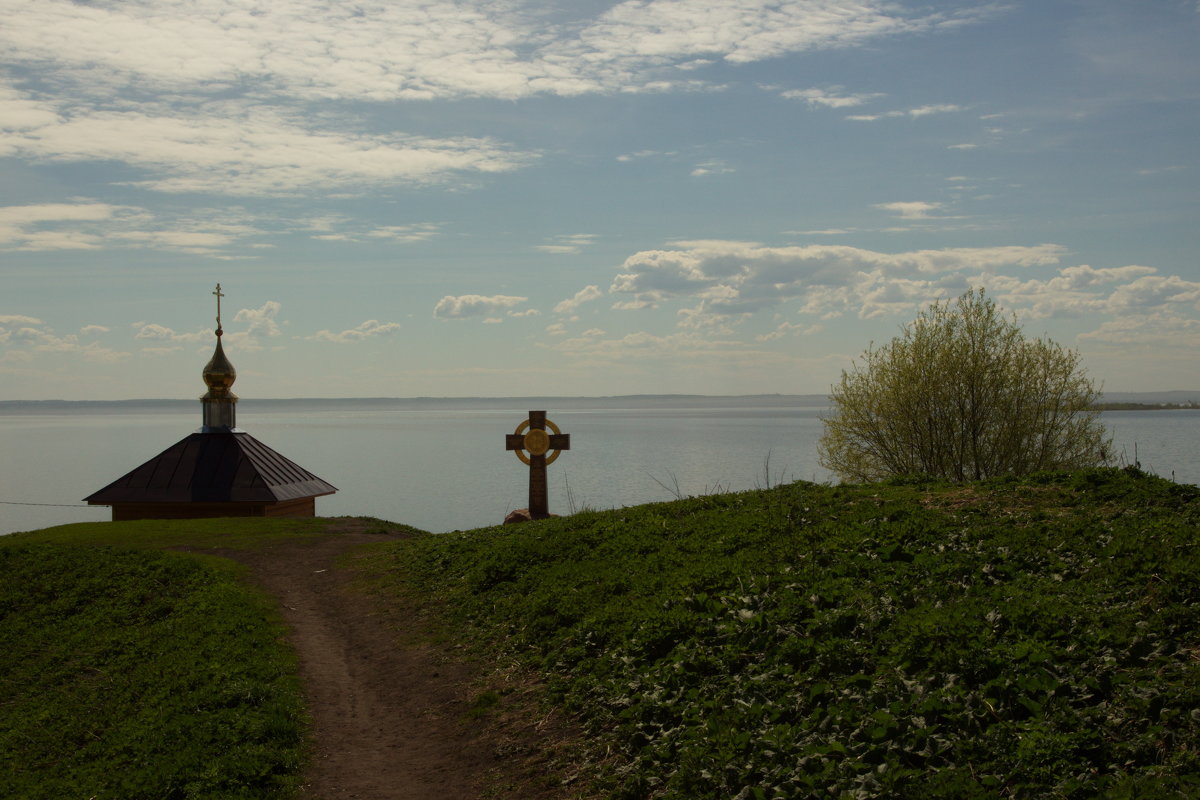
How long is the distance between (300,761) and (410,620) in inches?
195

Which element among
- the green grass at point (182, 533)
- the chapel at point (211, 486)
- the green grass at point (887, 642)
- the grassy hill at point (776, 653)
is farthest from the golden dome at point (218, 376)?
the green grass at point (887, 642)

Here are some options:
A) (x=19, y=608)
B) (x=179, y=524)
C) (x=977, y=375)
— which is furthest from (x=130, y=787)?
(x=977, y=375)

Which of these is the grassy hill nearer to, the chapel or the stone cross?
the stone cross

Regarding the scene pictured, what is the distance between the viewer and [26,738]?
35.5ft

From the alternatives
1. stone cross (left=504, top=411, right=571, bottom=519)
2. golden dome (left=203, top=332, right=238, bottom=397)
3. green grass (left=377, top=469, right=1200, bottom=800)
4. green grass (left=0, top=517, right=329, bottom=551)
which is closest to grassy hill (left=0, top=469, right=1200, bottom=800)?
green grass (left=377, top=469, right=1200, bottom=800)

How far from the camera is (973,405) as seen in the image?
104 feet

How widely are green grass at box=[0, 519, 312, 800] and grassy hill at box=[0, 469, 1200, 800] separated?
0.05 metres

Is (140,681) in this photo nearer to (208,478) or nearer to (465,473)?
(208,478)

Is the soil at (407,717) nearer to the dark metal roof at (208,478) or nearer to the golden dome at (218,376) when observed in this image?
the dark metal roof at (208,478)

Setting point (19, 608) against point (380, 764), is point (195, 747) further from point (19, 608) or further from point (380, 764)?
point (19, 608)

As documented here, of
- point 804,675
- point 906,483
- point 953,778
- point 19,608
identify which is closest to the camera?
point 953,778

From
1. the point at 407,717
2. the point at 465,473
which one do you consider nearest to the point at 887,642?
Result: the point at 407,717

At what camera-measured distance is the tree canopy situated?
3169 centimetres

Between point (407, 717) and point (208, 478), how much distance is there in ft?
69.9
